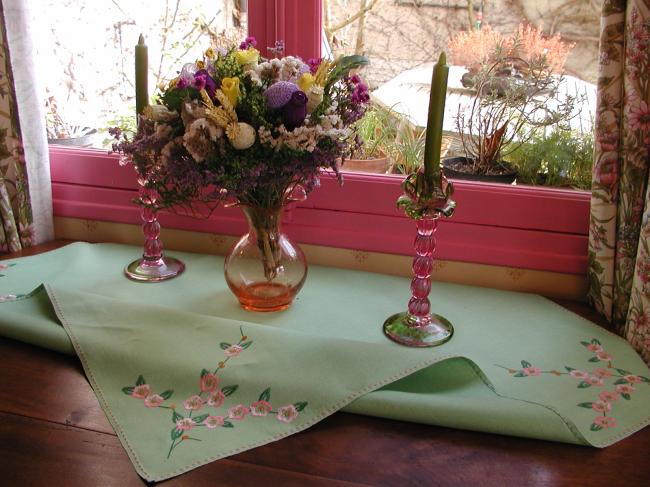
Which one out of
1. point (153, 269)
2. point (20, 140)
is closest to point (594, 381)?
point (153, 269)

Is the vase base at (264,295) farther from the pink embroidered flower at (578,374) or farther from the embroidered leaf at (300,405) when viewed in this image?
the pink embroidered flower at (578,374)

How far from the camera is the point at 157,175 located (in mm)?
1042

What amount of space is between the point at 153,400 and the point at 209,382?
8cm

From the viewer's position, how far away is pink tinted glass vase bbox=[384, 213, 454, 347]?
3.45 ft

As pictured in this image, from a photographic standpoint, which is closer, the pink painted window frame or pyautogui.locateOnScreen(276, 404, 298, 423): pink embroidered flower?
pyautogui.locateOnScreen(276, 404, 298, 423): pink embroidered flower

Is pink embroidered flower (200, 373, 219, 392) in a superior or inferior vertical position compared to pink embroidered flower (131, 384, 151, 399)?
superior

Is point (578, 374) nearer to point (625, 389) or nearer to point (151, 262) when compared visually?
point (625, 389)

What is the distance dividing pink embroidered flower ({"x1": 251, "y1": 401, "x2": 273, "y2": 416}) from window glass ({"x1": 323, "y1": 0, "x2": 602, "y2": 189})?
631mm

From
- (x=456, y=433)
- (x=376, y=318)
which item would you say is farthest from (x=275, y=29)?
(x=456, y=433)

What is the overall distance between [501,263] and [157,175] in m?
0.69

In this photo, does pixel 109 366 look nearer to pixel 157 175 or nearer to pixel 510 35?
pixel 157 175

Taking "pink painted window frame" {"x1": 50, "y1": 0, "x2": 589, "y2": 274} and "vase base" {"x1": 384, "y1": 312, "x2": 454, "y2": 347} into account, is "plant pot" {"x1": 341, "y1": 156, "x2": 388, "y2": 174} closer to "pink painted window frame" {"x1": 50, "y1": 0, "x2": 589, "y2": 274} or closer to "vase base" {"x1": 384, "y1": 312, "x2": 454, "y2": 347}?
"pink painted window frame" {"x1": 50, "y1": 0, "x2": 589, "y2": 274}

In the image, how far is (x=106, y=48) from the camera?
4.94ft

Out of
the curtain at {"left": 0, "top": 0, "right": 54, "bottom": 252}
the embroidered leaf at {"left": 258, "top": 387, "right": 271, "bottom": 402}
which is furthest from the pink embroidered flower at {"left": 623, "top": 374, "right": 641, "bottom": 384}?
the curtain at {"left": 0, "top": 0, "right": 54, "bottom": 252}
